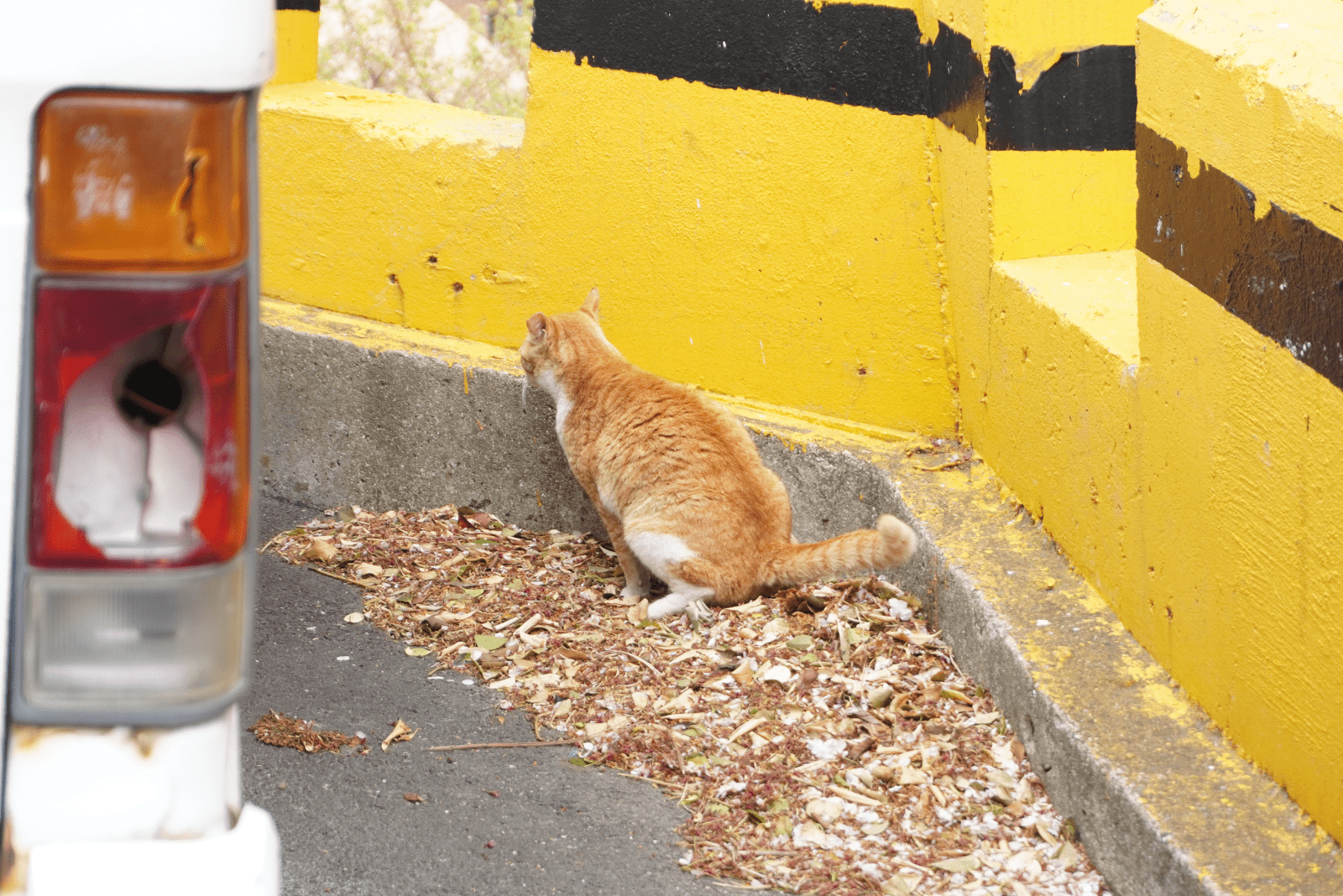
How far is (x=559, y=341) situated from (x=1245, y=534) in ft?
7.89

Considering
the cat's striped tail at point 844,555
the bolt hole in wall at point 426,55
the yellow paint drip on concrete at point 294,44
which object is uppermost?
the yellow paint drip on concrete at point 294,44

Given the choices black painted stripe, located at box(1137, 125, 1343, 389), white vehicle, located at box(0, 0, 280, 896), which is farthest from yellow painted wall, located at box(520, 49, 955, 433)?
white vehicle, located at box(0, 0, 280, 896)

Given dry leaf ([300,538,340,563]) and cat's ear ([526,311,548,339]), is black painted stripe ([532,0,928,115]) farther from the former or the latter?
dry leaf ([300,538,340,563])

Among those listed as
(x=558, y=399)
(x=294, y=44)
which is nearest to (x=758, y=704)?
(x=558, y=399)

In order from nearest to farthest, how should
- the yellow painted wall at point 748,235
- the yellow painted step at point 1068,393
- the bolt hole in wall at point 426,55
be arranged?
the yellow painted step at point 1068,393 < the yellow painted wall at point 748,235 < the bolt hole in wall at point 426,55

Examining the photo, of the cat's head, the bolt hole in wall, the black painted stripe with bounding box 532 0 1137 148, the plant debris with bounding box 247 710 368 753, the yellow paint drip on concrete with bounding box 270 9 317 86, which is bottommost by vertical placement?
the plant debris with bounding box 247 710 368 753

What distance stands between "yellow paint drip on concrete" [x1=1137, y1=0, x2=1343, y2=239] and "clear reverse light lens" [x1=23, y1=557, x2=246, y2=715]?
6.23 feet

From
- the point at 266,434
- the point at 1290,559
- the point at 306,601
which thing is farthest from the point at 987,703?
the point at 266,434

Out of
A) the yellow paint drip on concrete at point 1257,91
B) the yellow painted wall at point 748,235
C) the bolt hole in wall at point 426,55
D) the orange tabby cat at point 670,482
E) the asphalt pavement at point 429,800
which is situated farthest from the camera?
the bolt hole in wall at point 426,55

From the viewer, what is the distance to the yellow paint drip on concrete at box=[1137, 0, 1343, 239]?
93.4 inches

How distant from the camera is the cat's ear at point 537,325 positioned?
4453 millimetres

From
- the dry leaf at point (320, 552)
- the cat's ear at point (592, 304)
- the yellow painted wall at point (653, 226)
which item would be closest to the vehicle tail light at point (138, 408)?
the yellow painted wall at point (653, 226)

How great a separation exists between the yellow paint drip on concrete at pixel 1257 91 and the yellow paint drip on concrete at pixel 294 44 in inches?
137

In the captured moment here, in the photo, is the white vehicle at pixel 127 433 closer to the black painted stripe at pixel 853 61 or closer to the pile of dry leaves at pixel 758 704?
the pile of dry leaves at pixel 758 704
